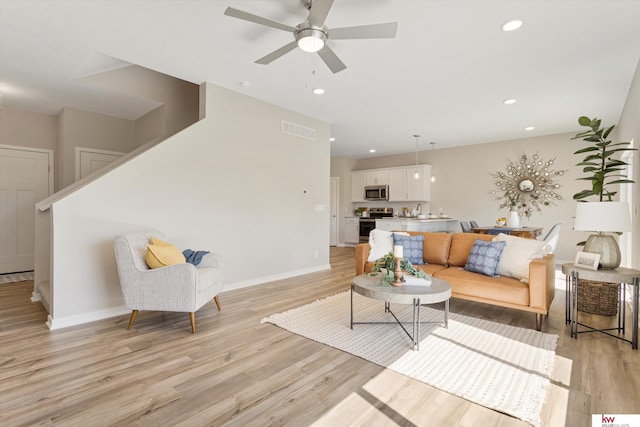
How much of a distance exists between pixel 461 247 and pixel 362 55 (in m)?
2.53

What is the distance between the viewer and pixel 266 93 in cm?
430

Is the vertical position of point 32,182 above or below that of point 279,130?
below

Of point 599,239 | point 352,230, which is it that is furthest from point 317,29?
point 352,230

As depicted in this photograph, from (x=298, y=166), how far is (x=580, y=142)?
566 centimetres

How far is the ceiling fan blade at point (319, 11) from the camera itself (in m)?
2.00

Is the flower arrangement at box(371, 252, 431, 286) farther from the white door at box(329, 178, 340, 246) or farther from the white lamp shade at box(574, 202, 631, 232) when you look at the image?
the white door at box(329, 178, 340, 246)

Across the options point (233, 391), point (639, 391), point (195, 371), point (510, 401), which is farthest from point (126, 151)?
point (639, 391)

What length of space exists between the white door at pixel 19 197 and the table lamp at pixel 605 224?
24.7ft

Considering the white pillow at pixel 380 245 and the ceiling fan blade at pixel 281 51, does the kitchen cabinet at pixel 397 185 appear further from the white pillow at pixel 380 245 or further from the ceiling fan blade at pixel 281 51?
the ceiling fan blade at pixel 281 51

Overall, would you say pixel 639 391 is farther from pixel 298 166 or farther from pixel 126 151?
pixel 126 151

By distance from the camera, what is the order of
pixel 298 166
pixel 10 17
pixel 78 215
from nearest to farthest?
pixel 10 17 < pixel 78 215 < pixel 298 166

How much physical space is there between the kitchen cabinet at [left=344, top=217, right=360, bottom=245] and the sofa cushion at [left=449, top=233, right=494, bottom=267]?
5.28 meters

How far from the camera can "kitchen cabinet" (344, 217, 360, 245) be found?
9188 millimetres

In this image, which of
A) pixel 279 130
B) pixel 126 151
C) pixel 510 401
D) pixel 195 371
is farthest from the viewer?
pixel 126 151
